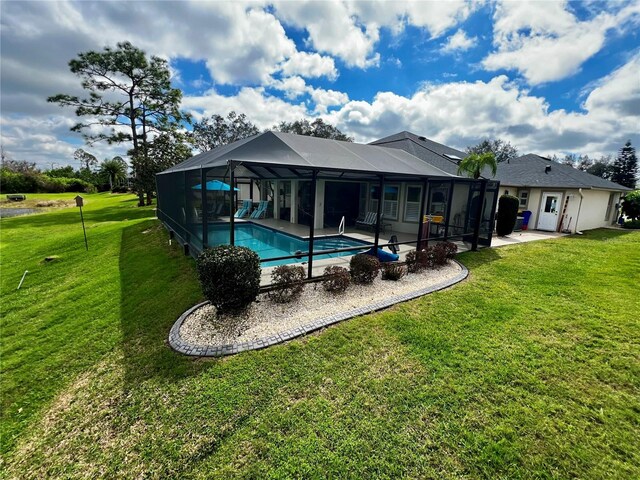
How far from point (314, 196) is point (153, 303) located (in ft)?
13.9

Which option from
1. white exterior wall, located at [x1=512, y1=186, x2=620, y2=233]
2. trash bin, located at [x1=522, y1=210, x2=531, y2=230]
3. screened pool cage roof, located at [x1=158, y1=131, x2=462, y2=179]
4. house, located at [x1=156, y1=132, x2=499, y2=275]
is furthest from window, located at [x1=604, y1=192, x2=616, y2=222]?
screened pool cage roof, located at [x1=158, y1=131, x2=462, y2=179]

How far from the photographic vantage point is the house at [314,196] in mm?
6793

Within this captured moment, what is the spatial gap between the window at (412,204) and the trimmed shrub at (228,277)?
999 cm

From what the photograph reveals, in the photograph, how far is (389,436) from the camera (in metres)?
2.83

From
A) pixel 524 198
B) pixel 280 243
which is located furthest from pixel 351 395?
pixel 524 198

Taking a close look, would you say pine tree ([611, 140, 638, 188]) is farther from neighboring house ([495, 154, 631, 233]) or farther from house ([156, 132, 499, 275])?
house ([156, 132, 499, 275])

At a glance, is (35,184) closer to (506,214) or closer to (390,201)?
(390,201)

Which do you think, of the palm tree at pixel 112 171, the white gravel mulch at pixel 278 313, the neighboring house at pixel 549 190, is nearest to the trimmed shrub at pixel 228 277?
the white gravel mulch at pixel 278 313

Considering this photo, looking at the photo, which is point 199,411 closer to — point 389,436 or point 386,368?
point 389,436

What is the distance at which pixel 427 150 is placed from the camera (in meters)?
15.6

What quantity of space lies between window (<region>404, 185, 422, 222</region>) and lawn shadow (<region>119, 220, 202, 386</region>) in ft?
31.6

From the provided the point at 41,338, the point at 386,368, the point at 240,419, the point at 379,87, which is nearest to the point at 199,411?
the point at 240,419

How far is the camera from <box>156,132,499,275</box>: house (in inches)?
267

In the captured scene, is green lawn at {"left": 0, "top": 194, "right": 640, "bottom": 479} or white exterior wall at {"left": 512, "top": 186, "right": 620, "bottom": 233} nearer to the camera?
green lawn at {"left": 0, "top": 194, "right": 640, "bottom": 479}
